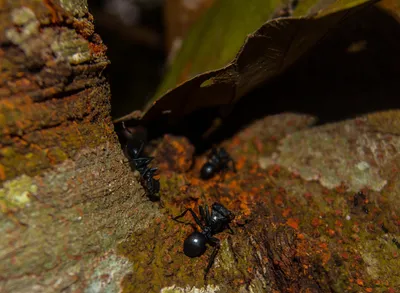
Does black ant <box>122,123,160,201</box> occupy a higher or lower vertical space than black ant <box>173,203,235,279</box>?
higher

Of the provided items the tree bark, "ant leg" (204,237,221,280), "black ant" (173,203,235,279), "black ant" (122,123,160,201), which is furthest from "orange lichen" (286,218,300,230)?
"black ant" (122,123,160,201)

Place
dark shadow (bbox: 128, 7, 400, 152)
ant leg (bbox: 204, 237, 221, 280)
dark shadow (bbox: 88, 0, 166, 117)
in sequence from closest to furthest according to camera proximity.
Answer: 1. ant leg (bbox: 204, 237, 221, 280)
2. dark shadow (bbox: 128, 7, 400, 152)
3. dark shadow (bbox: 88, 0, 166, 117)

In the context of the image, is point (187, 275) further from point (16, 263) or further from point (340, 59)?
point (340, 59)

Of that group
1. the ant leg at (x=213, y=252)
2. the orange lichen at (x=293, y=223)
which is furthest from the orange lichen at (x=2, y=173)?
the orange lichen at (x=293, y=223)

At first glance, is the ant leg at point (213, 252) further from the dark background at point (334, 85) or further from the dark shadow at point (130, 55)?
the dark shadow at point (130, 55)

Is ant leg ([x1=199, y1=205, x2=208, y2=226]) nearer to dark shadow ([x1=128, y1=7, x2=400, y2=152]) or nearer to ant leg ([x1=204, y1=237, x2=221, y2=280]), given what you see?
ant leg ([x1=204, y1=237, x2=221, y2=280])

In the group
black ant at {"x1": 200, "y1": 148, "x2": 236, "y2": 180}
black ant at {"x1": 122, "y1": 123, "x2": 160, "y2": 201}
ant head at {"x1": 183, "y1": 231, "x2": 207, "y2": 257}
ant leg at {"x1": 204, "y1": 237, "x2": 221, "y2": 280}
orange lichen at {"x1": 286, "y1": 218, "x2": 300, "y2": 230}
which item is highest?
black ant at {"x1": 122, "y1": 123, "x2": 160, "y2": 201}

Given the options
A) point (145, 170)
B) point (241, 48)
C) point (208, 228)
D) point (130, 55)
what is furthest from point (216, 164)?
point (130, 55)
